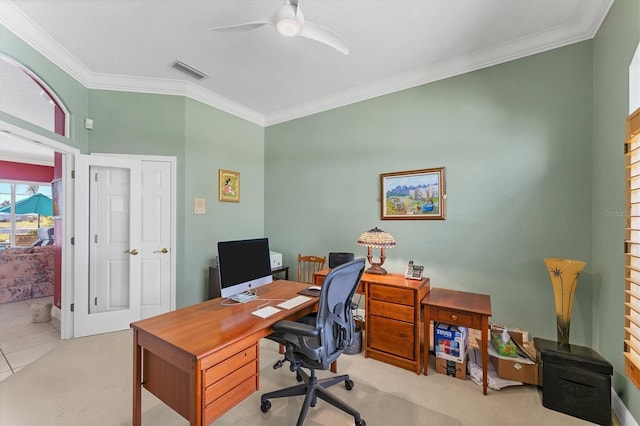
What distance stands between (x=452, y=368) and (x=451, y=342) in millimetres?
241

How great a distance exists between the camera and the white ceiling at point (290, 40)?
216cm

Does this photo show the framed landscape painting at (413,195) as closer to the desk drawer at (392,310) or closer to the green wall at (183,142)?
the desk drawer at (392,310)

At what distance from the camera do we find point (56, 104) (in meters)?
2.95

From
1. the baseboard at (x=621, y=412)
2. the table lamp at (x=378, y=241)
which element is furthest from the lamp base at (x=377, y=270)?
the baseboard at (x=621, y=412)

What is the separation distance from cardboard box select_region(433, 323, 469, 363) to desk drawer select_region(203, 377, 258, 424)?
166 centimetres

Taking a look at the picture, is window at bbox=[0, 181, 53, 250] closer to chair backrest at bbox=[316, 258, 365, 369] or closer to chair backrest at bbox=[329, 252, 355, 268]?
chair backrest at bbox=[329, 252, 355, 268]

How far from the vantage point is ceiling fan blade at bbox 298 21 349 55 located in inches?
74.1

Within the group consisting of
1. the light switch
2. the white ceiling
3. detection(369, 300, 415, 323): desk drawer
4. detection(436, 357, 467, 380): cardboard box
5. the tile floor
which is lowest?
the tile floor

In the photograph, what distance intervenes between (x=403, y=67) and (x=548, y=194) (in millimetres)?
1988

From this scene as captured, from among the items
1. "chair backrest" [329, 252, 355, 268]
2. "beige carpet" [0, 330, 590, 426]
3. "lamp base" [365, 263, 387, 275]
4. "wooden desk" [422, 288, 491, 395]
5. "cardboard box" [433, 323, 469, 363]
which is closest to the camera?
"beige carpet" [0, 330, 590, 426]

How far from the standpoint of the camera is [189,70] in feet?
10.2

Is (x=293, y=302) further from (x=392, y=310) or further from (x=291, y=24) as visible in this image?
(x=291, y=24)

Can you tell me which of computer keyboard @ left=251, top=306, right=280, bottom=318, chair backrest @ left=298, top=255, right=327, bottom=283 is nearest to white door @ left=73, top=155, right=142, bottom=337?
chair backrest @ left=298, top=255, right=327, bottom=283

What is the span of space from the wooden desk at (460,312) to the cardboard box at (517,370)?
17cm
